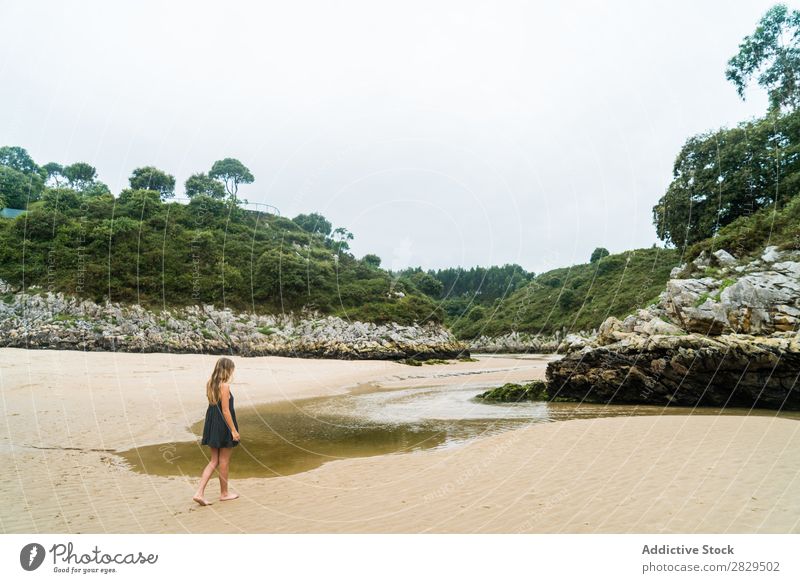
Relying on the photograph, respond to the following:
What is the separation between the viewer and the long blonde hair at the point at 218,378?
4.50m

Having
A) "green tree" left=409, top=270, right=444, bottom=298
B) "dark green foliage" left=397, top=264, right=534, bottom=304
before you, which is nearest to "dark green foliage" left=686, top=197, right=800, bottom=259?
"green tree" left=409, top=270, right=444, bottom=298

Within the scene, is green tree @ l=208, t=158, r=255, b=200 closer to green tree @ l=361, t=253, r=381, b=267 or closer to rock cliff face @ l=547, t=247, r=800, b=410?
green tree @ l=361, t=253, r=381, b=267

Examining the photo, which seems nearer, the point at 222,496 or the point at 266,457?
the point at 222,496

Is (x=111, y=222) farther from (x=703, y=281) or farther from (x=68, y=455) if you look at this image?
(x=703, y=281)

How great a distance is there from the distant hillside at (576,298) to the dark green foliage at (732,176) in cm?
2438

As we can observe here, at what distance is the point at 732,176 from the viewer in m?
21.1

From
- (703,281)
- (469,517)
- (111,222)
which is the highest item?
(111,222)

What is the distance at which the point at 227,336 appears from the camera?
30.7 meters

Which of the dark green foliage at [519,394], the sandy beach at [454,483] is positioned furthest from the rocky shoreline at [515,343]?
the sandy beach at [454,483]

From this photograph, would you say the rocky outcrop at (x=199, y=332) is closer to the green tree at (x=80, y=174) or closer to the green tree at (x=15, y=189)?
the green tree at (x=15, y=189)

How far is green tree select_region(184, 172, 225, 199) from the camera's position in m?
58.7

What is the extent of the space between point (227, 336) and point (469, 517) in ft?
100
